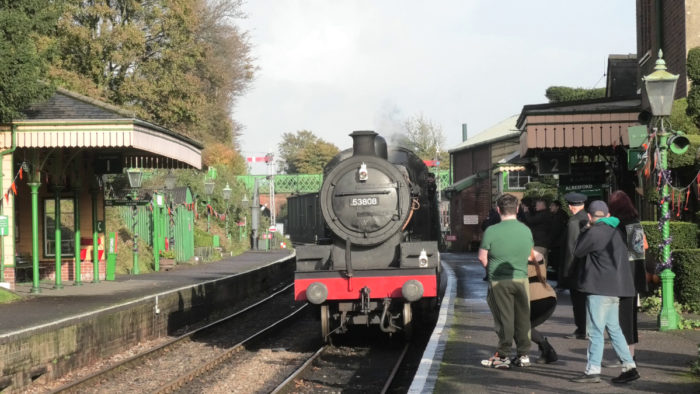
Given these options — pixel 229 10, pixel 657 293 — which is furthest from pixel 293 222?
pixel 657 293

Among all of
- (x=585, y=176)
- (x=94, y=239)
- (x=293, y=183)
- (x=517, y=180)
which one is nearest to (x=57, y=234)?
(x=94, y=239)

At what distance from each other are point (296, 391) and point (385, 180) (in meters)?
3.47

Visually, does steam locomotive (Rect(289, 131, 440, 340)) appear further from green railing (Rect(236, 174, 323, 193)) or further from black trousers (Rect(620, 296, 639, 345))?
green railing (Rect(236, 174, 323, 193))

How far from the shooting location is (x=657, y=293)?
13.8 metres

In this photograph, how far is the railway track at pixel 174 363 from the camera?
10.9 metres

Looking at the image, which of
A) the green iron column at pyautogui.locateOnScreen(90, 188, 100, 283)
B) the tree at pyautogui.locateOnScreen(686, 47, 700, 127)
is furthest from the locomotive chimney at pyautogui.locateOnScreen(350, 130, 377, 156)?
the green iron column at pyautogui.locateOnScreen(90, 188, 100, 283)

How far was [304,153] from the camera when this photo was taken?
9488cm

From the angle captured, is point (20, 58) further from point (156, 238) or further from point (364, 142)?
point (156, 238)

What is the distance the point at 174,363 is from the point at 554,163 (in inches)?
387

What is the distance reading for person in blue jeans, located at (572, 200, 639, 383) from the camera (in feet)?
26.2

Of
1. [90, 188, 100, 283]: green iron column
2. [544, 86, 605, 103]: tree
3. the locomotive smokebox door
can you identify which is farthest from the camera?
[544, 86, 605, 103]: tree

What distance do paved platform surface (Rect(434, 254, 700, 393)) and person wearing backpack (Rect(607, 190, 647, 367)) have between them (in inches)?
15.9

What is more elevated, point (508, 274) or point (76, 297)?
point (508, 274)

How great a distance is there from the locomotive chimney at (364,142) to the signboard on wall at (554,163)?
23.2ft
